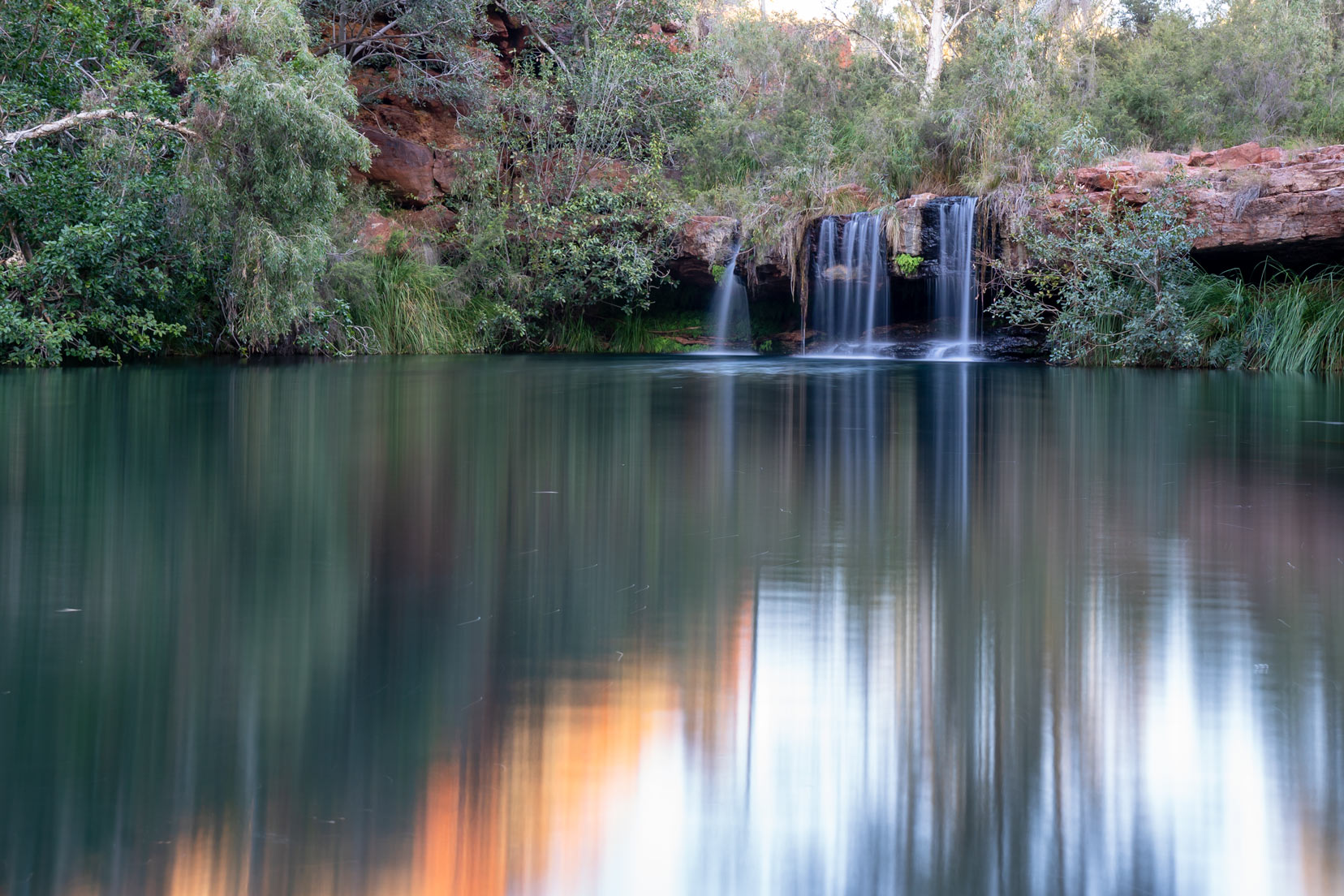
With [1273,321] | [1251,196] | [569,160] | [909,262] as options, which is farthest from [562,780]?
[569,160]

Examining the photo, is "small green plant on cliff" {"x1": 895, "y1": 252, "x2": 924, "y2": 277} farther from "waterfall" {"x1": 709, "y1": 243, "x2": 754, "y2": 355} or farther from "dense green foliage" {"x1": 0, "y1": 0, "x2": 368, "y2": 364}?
"dense green foliage" {"x1": 0, "y1": 0, "x2": 368, "y2": 364}

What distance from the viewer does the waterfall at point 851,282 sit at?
17.1 m

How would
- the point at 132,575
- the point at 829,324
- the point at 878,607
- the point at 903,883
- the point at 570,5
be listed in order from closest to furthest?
the point at 903,883, the point at 878,607, the point at 132,575, the point at 829,324, the point at 570,5

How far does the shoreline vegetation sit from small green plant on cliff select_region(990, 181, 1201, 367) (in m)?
0.04

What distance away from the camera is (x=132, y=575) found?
277 centimetres

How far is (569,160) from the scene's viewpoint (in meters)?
18.7

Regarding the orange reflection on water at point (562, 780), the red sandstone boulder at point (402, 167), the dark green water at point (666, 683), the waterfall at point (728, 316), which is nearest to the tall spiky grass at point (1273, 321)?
the waterfall at point (728, 316)

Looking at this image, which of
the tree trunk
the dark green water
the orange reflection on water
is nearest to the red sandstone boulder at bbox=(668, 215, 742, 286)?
the tree trunk

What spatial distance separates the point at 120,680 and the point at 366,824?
79 centimetres

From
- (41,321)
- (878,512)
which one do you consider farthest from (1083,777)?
(41,321)

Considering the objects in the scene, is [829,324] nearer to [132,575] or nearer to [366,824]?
[132,575]

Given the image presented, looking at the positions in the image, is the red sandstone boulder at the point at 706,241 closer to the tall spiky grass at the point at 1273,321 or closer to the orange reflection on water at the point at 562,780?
the tall spiky grass at the point at 1273,321

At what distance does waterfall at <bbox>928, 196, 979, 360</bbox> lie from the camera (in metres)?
16.4

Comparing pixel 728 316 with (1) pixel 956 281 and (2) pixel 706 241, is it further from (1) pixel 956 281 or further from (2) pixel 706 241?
(1) pixel 956 281
